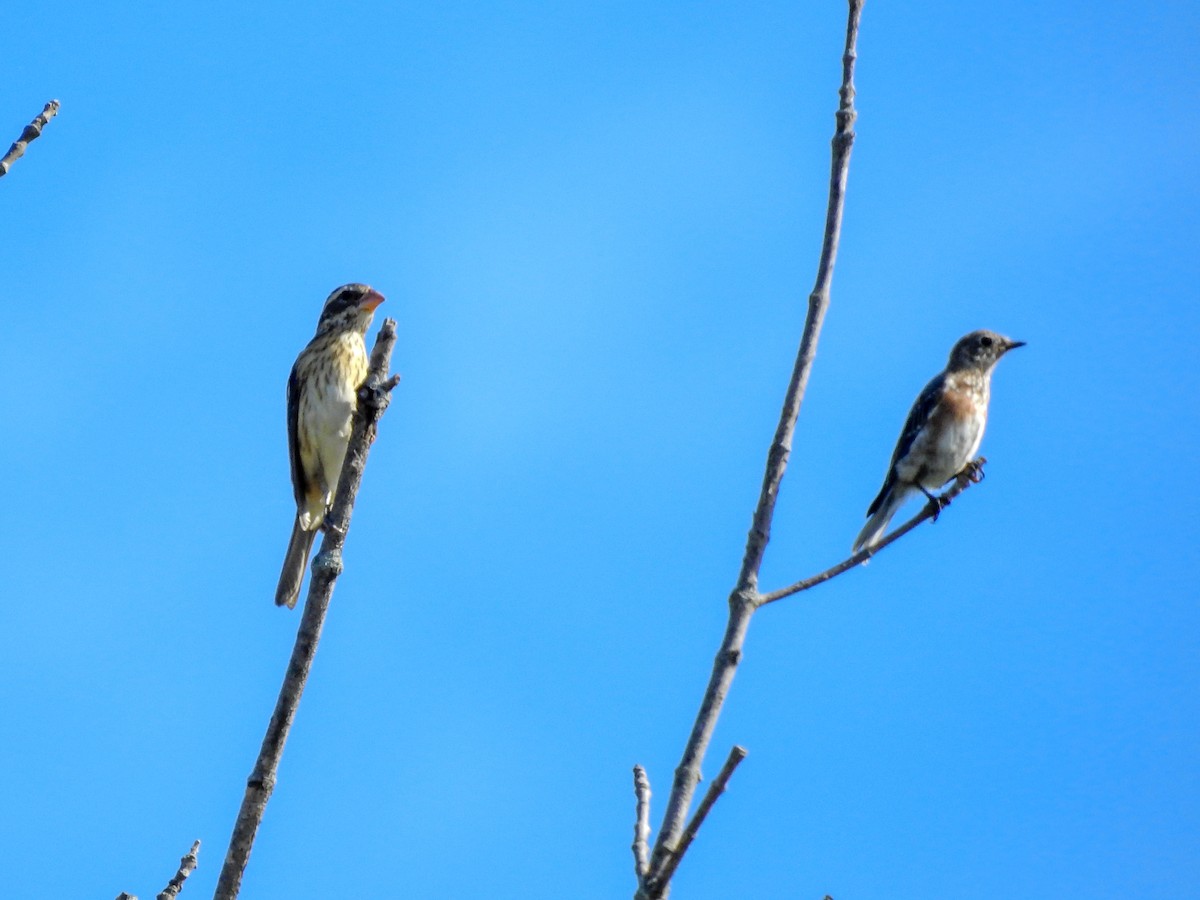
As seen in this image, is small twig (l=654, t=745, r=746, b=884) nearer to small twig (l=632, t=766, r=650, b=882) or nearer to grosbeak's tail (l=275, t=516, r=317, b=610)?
small twig (l=632, t=766, r=650, b=882)

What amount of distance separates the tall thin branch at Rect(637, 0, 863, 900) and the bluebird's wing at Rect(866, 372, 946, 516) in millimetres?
5546

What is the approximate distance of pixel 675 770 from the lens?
3.51m

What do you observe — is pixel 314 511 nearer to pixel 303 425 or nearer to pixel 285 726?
pixel 303 425

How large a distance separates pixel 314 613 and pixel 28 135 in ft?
5.31

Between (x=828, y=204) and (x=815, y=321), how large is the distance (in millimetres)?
309

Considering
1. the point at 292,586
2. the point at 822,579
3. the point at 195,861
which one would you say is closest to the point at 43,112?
the point at 195,861

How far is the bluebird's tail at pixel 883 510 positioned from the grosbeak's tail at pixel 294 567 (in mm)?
3779

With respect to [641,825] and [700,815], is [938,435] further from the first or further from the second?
[700,815]

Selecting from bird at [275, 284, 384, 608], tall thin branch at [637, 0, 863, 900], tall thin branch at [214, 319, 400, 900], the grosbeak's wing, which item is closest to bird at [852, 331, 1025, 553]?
bird at [275, 284, 384, 608]

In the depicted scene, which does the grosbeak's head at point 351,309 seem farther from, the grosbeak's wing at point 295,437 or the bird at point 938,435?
the bird at point 938,435

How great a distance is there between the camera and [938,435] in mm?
9258

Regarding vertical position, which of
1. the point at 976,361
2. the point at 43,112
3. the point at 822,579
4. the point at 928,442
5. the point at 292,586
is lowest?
the point at 822,579

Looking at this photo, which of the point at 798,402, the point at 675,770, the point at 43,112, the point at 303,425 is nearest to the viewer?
the point at 675,770

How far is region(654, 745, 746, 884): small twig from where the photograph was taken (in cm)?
308
